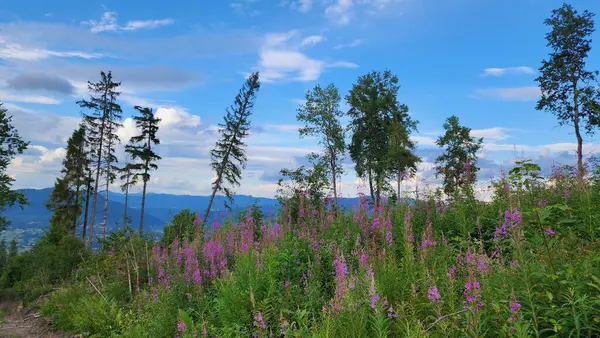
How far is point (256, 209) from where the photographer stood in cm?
1614

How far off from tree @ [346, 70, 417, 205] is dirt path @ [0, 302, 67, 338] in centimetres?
3454

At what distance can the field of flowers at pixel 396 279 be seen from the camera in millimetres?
3886

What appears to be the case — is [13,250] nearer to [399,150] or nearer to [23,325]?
[23,325]

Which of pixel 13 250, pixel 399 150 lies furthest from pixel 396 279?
pixel 399 150

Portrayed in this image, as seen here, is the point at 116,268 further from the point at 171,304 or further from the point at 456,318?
the point at 456,318

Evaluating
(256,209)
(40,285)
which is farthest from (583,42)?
(40,285)

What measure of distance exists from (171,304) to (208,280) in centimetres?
135

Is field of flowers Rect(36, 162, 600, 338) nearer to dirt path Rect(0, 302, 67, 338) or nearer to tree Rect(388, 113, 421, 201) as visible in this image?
dirt path Rect(0, 302, 67, 338)

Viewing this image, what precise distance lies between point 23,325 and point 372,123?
3845cm

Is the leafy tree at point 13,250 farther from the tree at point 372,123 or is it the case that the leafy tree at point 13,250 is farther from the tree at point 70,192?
the tree at point 372,123

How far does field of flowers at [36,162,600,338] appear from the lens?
153 inches

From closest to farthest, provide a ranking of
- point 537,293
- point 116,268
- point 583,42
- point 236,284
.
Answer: point 537,293
point 236,284
point 116,268
point 583,42

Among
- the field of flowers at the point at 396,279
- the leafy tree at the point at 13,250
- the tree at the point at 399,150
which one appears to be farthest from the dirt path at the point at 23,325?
the tree at the point at 399,150

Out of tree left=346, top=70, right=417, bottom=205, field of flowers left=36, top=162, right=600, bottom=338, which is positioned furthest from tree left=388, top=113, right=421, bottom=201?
field of flowers left=36, top=162, right=600, bottom=338
